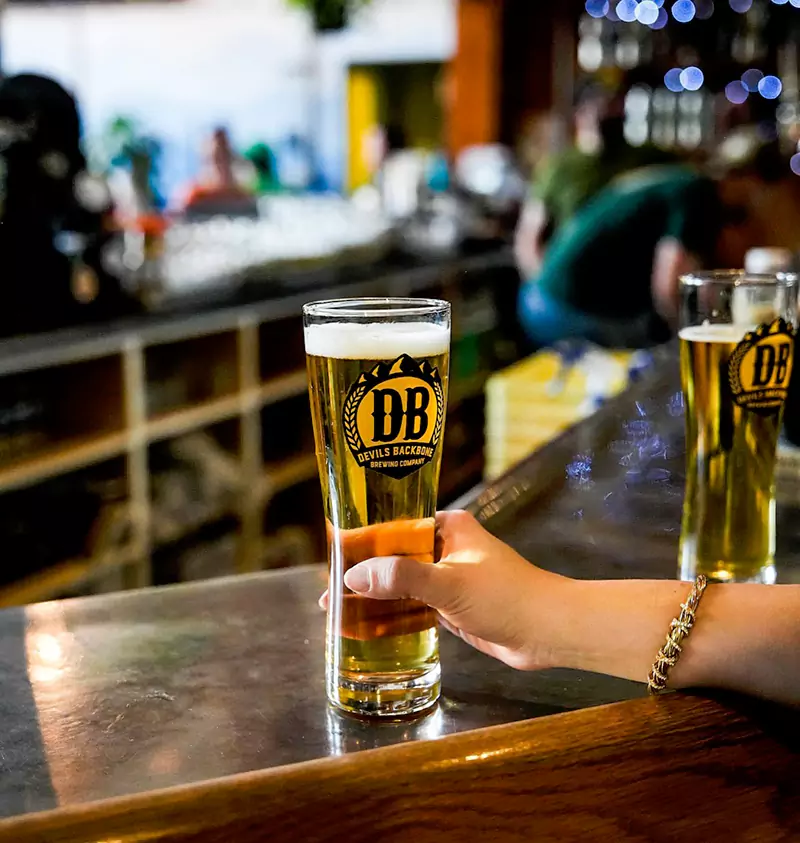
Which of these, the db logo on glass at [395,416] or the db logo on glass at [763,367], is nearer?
the db logo on glass at [395,416]

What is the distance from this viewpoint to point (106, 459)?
294 centimetres

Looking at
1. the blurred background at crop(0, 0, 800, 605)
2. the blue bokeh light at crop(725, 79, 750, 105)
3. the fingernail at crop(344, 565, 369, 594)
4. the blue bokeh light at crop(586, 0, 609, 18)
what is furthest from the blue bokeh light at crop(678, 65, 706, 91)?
the fingernail at crop(344, 565, 369, 594)

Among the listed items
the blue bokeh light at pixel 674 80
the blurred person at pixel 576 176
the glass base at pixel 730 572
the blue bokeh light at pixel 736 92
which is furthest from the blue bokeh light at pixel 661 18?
the glass base at pixel 730 572

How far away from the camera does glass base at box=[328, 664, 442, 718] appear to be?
28.8 inches

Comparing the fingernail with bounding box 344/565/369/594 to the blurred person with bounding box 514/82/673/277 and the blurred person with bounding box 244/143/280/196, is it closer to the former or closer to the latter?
the blurred person with bounding box 514/82/673/277

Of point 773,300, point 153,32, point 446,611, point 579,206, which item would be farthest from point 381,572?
point 153,32

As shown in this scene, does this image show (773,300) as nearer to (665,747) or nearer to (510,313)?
(665,747)

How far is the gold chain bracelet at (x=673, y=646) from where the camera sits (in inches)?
27.0

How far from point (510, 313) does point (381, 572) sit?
194 inches

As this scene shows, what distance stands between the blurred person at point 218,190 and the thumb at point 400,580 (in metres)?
3.61

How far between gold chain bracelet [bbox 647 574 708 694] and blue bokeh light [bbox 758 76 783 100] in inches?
257

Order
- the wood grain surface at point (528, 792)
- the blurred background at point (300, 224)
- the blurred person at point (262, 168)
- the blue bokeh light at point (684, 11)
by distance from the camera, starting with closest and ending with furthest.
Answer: the wood grain surface at point (528, 792) → the blurred background at point (300, 224) → the blurred person at point (262, 168) → the blue bokeh light at point (684, 11)

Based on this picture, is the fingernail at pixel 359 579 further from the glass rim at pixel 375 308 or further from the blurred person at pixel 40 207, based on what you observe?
the blurred person at pixel 40 207

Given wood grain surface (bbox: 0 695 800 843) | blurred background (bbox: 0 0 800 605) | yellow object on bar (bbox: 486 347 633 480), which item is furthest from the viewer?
Answer: yellow object on bar (bbox: 486 347 633 480)
